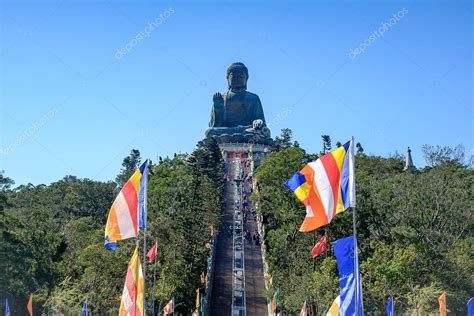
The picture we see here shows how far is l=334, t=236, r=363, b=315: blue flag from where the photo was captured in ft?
49.0

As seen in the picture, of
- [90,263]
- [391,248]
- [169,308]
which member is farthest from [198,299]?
[391,248]

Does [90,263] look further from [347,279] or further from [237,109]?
[237,109]

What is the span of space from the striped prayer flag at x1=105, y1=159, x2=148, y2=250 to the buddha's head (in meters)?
67.1

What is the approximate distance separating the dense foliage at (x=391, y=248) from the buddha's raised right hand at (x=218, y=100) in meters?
39.5

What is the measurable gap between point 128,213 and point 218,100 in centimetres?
6621

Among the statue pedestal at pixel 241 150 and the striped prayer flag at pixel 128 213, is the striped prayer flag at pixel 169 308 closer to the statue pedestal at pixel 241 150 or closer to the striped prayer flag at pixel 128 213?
the striped prayer flag at pixel 128 213

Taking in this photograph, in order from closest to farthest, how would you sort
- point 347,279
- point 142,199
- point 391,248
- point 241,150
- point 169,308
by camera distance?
point 347,279, point 142,199, point 169,308, point 391,248, point 241,150

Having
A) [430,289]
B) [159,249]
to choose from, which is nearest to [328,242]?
[430,289]

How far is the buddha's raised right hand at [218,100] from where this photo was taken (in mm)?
82688

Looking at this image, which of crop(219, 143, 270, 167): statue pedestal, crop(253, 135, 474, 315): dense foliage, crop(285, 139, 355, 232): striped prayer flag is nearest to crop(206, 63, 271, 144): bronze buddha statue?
crop(219, 143, 270, 167): statue pedestal

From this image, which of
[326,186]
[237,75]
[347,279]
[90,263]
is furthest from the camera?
[237,75]

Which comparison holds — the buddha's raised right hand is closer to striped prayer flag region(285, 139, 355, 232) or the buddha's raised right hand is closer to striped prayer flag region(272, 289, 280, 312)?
striped prayer flag region(272, 289, 280, 312)

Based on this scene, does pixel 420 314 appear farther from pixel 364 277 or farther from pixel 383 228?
pixel 383 228

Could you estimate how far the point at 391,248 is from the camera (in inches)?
1273
